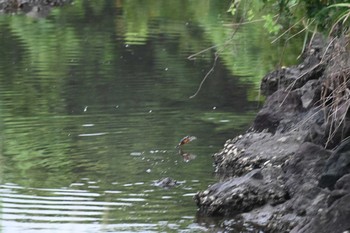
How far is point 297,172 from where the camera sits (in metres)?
11.7

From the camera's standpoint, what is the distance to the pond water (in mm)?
12031

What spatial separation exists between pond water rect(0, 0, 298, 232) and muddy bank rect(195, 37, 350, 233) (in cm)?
36

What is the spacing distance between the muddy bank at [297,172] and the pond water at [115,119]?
362 mm

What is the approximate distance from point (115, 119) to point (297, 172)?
21.7ft

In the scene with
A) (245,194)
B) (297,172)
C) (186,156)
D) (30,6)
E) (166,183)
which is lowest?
(30,6)

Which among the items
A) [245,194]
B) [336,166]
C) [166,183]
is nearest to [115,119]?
[166,183]

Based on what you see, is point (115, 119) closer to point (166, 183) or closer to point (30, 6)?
point (166, 183)

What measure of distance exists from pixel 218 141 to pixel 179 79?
24.6 feet

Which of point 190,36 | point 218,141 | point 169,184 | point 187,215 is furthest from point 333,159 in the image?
point 190,36

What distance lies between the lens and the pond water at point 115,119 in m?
12.0

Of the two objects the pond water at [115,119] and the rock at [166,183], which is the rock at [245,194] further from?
the rock at [166,183]

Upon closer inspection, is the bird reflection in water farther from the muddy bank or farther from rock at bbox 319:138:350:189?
rock at bbox 319:138:350:189

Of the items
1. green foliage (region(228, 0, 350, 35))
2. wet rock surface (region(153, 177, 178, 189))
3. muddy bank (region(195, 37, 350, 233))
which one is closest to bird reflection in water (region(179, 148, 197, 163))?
muddy bank (region(195, 37, 350, 233))

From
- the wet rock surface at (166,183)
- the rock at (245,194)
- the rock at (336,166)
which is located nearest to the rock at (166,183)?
the wet rock surface at (166,183)
